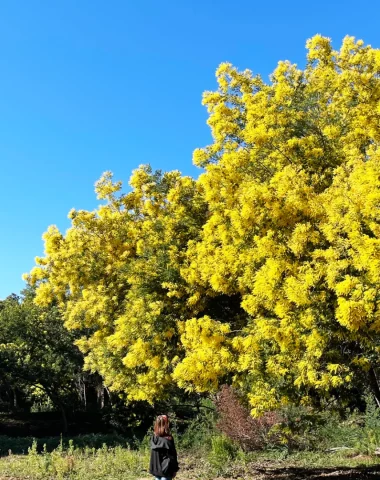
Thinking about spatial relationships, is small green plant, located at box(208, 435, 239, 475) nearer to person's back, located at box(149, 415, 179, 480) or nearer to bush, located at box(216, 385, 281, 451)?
bush, located at box(216, 385, 281, 451)

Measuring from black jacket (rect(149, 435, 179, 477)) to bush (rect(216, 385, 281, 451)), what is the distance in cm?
539

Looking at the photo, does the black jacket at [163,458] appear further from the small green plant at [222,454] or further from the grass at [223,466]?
the small green plant at [222,454]

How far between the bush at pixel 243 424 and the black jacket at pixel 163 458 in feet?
17.7

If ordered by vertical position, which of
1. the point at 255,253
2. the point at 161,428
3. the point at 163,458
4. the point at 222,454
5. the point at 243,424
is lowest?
the point at 222,454

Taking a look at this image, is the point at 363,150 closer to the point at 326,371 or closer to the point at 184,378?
the point at 326,371

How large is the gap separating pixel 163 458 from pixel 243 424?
611 cm

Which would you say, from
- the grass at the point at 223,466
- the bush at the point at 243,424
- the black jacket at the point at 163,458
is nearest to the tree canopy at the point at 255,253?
the black jacket at the point at 163,458

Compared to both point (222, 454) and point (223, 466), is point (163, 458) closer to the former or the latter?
point (223, 466)

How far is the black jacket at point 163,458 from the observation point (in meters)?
6.76

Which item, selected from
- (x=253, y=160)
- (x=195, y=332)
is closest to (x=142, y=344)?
(x=195, y=332)

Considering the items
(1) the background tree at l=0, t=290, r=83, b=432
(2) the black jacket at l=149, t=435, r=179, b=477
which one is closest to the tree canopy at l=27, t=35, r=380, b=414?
(2) the black jacket at l=149, t=435, r=179, b=477

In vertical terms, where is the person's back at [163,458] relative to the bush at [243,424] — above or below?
above

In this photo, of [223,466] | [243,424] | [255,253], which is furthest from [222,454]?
[255,253]

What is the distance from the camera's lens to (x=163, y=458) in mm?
6844
